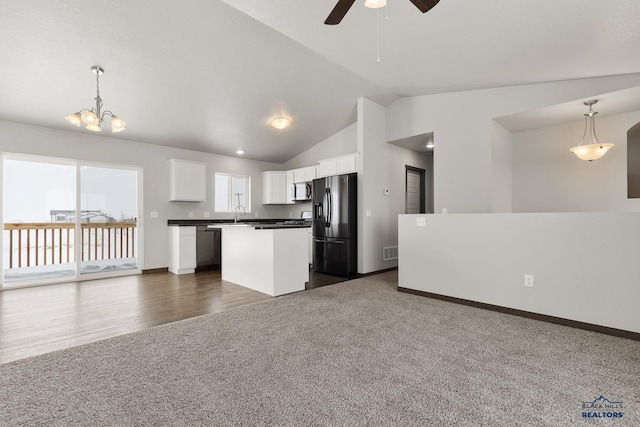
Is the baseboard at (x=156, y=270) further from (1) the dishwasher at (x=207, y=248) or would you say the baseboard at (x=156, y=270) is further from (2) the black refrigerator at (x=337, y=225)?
(2) the black refrigerator at (x=337, y=225)

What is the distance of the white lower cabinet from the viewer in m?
5.57

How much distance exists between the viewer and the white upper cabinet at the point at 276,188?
7.26m

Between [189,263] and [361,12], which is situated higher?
[361,12]

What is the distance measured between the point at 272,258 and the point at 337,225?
5.47ft

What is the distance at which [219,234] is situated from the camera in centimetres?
618

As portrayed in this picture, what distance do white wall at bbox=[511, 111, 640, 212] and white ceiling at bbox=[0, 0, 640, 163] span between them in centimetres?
138

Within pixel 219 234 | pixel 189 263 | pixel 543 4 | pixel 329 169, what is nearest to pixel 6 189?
pixel 189 263

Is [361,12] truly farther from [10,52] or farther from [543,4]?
[10,52]

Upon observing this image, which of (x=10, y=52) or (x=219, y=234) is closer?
(x=10, y=52)

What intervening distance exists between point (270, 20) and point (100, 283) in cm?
481

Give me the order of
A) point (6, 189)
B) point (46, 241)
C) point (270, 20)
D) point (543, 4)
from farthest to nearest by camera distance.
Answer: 1. point (46, 241)
2. point (6, 189)
3. point (270, 20)
4. point (543, 4)

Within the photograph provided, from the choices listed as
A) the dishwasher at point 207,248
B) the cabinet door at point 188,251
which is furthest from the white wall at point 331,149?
the cabinet door at point 188,251

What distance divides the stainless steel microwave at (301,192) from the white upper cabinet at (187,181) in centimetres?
201

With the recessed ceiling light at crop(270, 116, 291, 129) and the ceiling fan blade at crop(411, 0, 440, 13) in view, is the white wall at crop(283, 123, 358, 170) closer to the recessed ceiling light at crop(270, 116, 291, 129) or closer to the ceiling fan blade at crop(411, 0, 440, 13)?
the recessed ceiling light at crop(270, 116, 291, 129)
